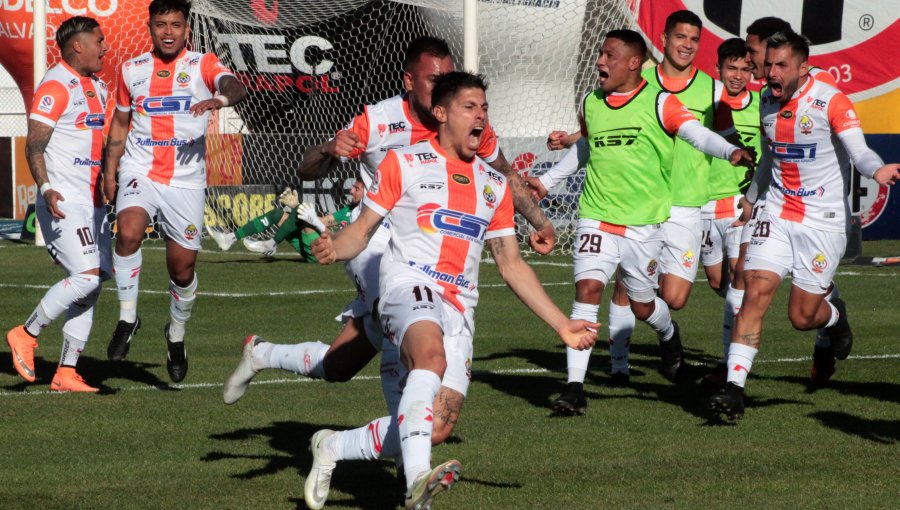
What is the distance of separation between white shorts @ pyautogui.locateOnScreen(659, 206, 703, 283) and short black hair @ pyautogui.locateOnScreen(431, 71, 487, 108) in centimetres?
409

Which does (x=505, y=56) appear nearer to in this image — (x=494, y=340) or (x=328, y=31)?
(x=328, y=31)

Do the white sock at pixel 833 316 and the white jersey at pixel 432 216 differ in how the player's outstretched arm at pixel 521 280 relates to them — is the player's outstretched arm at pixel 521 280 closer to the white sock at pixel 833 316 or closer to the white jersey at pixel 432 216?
the white jersey at pixel 432 216

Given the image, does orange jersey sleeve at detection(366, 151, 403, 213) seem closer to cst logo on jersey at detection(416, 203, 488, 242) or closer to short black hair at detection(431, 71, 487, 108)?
cst logo on jersey at detection(416, 203, 488, 242)

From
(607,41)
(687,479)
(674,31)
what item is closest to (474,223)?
(687,479)

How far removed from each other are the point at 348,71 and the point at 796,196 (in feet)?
49.2

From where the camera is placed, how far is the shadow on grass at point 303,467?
625 centimetres

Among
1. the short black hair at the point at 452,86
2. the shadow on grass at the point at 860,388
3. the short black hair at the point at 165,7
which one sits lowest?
the shadow on grass at the point at 860,388

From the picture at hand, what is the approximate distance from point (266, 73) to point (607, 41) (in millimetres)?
14291

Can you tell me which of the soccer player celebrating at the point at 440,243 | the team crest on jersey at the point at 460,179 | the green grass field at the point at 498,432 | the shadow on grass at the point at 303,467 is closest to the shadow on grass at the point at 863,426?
the green grass field at the point at 498,432

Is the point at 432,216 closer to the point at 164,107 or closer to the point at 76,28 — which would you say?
the point at 164,107

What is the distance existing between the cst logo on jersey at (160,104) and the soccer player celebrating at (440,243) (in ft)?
12.5

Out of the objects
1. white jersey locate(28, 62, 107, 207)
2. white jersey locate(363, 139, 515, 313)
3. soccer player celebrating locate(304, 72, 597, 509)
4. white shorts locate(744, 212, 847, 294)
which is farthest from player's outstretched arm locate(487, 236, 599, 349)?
white jersey locate(28, 62, 107, 207)

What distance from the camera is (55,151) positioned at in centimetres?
936

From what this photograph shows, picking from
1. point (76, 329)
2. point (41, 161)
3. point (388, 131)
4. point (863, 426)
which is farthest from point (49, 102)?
point (863, 426)
